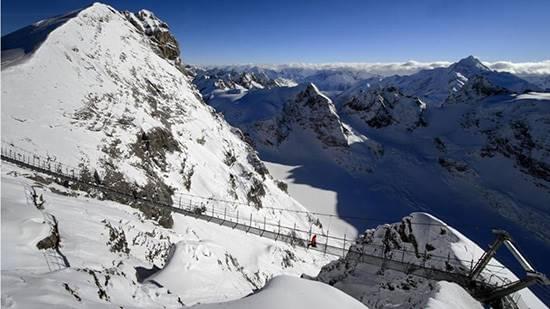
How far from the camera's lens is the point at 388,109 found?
436 feet

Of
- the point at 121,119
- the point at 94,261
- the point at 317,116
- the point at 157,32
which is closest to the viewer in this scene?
the point at 94,261

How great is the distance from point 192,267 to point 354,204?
70876 millimetres

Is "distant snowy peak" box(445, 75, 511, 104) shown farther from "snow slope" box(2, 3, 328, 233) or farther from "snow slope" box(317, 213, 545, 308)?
"snow slope" box(317, 213, 545, 308)

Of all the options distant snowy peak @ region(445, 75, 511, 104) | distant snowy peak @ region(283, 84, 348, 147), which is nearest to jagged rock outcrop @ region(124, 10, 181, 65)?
distant snowy peak @ region(283, 84, 348, 147)

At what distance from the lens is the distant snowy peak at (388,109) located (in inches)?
5017

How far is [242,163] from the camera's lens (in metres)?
62.0

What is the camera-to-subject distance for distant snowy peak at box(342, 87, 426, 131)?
418ft

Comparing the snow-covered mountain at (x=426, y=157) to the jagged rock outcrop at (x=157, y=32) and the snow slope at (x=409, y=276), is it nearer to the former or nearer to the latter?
the jagged rock outcrop at (x=157, y=32)

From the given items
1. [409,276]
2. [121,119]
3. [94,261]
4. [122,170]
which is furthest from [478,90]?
[94,261]

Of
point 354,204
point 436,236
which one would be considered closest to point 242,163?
point 354,204

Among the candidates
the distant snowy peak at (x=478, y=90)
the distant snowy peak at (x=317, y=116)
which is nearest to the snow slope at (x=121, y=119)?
the distant snowy peak at (x=317, y=116)

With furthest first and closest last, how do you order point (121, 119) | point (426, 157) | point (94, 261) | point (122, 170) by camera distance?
point (426, 157) → point (121, 119) → point (122, 170) → point (94, 261)

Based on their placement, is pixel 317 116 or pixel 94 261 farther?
pixel 317 116

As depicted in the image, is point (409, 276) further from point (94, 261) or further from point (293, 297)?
point (94, 261)
